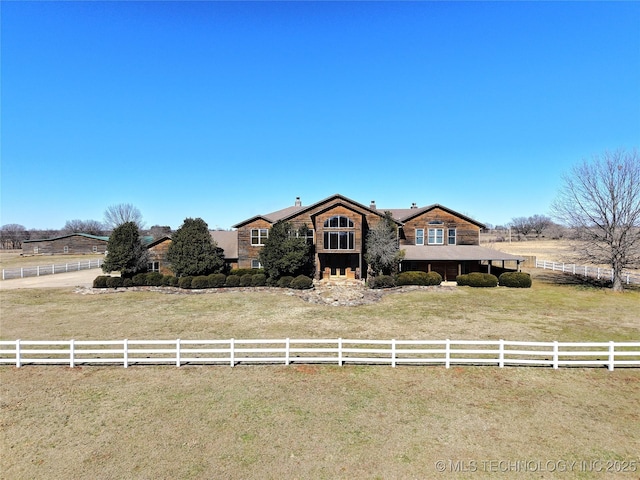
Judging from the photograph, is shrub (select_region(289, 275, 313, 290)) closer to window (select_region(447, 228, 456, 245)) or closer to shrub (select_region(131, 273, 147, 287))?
shrub (select_region(131, 273, 147, 287))

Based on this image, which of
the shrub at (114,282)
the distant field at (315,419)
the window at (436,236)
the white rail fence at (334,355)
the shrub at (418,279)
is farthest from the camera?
the window at (436,236)

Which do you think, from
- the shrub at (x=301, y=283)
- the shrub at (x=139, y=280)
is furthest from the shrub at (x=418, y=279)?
the shrub at (x=139, y=280)

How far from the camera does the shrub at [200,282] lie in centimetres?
3142

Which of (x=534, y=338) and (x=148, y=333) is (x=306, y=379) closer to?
(x=148, y=333)

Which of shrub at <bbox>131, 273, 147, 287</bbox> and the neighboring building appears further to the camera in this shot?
the neighboring building

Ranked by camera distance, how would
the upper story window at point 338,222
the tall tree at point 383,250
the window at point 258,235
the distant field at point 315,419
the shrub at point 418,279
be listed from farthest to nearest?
1. the window at point 258,235
2. the upper story window at point 338,222
3. the tall tree at point 383,250
4. the shrub at point 418,279
5. the distant field at point 315,419

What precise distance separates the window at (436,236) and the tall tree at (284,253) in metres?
14.7

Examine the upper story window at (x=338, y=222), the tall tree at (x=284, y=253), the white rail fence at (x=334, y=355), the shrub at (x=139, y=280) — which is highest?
the upper story window at (x=338, y=222)

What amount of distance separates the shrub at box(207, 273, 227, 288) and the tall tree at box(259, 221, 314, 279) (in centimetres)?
402

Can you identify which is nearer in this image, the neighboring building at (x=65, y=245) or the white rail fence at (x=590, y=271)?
the white rail fence at (x=590, y=271)

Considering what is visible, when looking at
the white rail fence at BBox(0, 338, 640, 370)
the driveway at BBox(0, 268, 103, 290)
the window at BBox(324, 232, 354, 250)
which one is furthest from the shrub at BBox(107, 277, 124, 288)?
the window at BBox(324, 232, 354, 250)

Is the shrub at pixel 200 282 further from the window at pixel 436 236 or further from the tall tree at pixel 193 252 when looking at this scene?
the window at pixel 436 236

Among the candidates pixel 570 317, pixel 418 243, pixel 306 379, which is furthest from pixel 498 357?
pixel 418 243

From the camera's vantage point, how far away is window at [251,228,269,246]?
127 ft
